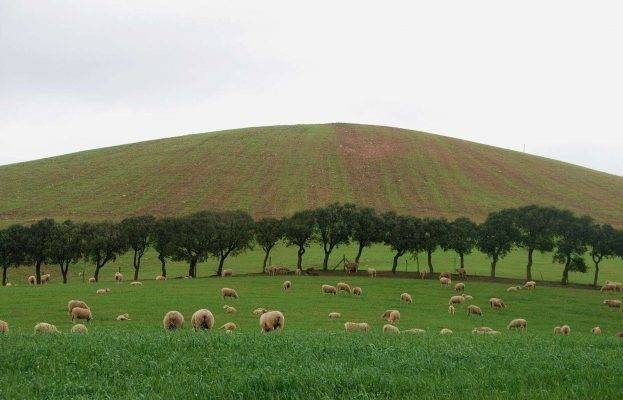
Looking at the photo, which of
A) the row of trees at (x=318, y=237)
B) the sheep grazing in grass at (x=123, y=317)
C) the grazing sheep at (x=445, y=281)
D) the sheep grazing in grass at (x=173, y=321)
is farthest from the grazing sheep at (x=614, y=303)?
the sheep grazing in grass at (x=123, y=317)

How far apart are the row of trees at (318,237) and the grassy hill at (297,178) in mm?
28149

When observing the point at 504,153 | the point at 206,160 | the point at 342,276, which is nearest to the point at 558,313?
the point at 342,276

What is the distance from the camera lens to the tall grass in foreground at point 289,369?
31.2 ft

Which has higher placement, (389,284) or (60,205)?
(60,205)

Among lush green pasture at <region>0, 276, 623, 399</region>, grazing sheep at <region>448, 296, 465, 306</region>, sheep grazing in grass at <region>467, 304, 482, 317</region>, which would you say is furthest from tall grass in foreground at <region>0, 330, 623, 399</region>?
grazing sheep at <region>448, 296, 465, 306</region>

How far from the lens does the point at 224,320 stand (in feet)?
111

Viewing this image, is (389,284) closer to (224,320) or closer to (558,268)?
(224,320)

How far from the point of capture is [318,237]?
76.4m

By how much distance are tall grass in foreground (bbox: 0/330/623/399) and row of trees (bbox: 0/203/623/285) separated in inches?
2147

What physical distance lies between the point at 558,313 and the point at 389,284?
18.2 metres

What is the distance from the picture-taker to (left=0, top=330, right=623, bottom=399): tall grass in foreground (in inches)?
374

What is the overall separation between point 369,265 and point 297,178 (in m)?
48.9

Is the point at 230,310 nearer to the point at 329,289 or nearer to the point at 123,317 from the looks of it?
the point at 123,317

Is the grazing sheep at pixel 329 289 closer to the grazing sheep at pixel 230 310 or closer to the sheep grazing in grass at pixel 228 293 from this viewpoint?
the sheep grazing in grass at pixel 228 293
